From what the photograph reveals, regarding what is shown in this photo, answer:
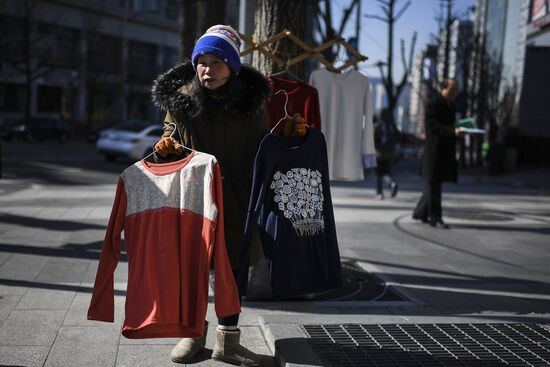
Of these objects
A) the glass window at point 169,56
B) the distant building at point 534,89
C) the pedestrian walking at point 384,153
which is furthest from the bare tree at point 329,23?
the glass window at point 169,56

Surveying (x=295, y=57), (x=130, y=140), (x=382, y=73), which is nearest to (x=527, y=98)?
(x=382, y=73)

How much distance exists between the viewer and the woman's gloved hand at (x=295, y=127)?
155 inches

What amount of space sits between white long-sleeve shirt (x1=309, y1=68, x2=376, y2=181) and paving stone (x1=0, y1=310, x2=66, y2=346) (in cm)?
285

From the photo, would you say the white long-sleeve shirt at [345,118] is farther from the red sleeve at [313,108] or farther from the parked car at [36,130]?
the parked car at [36,130]

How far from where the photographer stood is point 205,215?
3.49m

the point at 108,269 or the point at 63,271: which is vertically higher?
the point at 108,269

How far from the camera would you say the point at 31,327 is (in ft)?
14.3

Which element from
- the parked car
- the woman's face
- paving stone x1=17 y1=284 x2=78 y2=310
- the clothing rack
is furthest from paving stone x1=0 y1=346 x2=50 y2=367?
the parked car

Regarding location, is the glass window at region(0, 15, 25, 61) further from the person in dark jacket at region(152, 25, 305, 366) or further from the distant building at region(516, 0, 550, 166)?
the person in dark jacket at region(152, 25, 305, 366)

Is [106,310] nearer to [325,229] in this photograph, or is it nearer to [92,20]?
[325,229]

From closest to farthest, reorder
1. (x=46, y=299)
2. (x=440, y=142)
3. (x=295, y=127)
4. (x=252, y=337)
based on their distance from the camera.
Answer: (x=295, y=127) < (x=252, y=337) < (x=46, y=299) < (x=440, y=142)

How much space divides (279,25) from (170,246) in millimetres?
3285

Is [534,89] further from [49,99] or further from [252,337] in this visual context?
[49,99]


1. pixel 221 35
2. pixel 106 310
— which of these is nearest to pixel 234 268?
pixel 106 310
